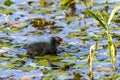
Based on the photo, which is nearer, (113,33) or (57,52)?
(57,52)

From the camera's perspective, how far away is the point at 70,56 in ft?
28.6

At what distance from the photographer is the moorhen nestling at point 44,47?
8852mm

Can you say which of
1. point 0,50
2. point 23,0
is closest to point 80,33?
point 0,50

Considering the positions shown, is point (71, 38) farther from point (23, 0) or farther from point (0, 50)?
point (23, 0)

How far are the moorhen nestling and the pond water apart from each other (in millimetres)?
117

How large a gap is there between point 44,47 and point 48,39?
570 millimetres

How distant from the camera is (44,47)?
9188mm

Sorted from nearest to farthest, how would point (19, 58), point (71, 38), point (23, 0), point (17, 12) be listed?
point (19, 58) → point (71, 38) → point (17, 12) → point (23, 0)

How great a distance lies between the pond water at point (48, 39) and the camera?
7.88 metres

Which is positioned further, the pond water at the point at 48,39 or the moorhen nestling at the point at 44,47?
the moorhen nestling at the point at 44,47

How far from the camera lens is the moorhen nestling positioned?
8.85 metres

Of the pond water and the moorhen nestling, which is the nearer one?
the pond water

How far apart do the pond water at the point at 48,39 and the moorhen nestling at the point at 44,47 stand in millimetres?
117

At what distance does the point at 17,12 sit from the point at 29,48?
326 cm
